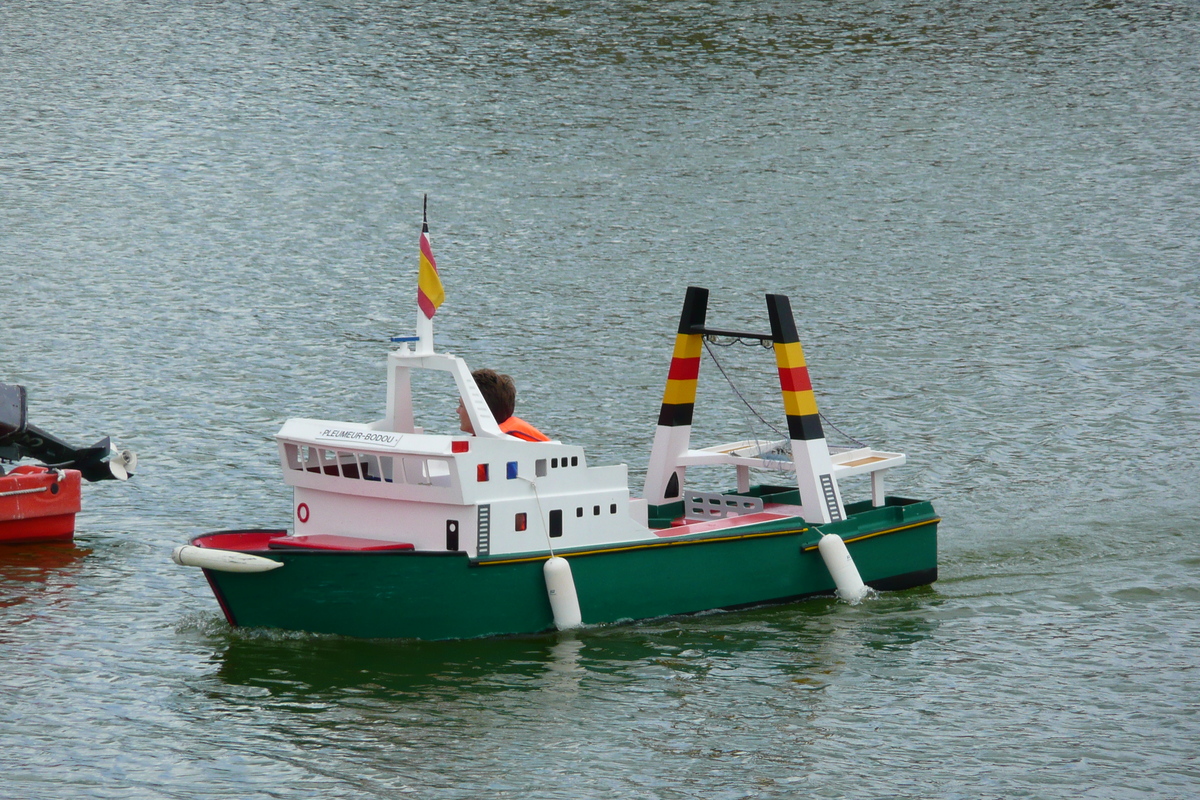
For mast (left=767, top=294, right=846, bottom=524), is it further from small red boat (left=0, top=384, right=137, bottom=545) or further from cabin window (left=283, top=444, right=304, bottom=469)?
small red boat (left=0, top=384, right=137, bottom=545)

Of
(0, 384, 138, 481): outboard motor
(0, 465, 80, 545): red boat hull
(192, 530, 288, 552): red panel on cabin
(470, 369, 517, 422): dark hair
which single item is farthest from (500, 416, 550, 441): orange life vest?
(0, 384, 138, 481): outboard motor

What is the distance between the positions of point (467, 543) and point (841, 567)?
492 centimetres

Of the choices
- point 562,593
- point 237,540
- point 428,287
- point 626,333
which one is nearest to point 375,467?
point 237,540

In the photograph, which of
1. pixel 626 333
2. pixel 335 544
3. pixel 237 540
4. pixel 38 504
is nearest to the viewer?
pixel 335 544

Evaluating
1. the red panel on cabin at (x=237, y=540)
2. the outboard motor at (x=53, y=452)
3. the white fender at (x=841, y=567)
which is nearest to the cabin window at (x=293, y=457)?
the red panel on cabin at (x=237, y=540)

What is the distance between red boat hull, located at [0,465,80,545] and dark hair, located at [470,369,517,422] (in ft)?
25.5

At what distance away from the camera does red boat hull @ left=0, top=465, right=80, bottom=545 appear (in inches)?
828

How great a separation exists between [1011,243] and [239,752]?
29.0m

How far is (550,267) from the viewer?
121ft

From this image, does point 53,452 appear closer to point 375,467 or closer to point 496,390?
point 375,467

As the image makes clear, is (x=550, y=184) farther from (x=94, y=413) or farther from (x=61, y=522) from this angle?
(x=61, y=522)

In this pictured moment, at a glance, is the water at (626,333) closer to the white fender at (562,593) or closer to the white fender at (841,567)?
the white fender at (841,567)

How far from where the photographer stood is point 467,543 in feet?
52.2

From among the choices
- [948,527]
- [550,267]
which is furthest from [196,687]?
[550,267]
